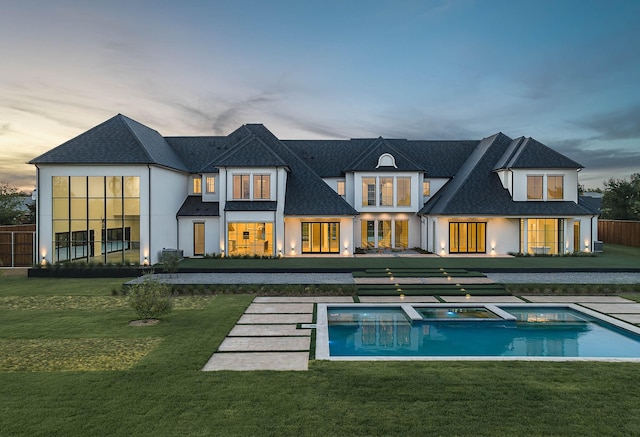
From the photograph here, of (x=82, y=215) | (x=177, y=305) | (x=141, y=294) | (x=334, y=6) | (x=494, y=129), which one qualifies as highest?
A: (x=334, y=6)

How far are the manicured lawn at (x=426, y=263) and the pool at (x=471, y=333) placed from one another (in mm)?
7064

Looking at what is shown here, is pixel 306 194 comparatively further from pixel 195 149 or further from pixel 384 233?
pixel 195 149

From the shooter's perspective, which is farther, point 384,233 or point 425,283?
point 384,233

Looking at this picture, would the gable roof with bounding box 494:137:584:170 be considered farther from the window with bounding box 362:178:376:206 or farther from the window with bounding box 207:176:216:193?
the window with bounding box 207:176:216:193

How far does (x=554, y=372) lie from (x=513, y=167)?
22325 millimetres

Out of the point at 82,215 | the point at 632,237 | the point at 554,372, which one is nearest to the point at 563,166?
the point at 632,237

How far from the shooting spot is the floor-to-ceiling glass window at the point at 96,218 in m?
22.5

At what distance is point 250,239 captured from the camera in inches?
1035

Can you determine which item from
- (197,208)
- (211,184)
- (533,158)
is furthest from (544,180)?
(197,208)

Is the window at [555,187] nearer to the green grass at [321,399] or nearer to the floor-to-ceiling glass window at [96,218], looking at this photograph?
the green grass at [321,399]

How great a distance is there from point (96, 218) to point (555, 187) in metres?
30.4


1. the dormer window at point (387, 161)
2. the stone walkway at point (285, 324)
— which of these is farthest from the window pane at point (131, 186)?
the dormer window at point (387, 161)

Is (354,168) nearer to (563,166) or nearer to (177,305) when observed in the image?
(563,166)

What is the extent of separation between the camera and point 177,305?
48.8ft
